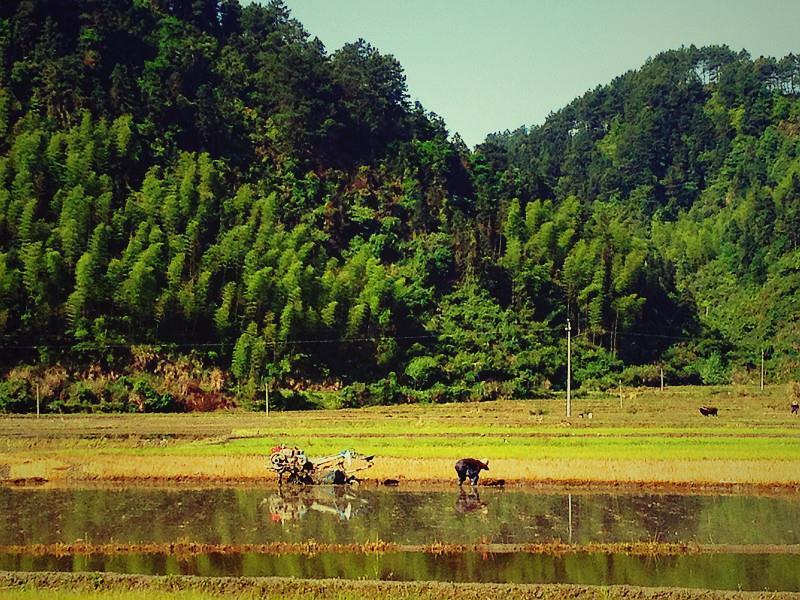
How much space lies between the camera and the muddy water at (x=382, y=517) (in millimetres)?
20891

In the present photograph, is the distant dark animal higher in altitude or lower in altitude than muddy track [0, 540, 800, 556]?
higher

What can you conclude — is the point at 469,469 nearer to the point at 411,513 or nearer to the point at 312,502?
the point at 411,513

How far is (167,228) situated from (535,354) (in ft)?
82.1

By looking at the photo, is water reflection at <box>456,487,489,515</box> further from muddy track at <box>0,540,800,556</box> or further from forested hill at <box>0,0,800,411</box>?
forested hill at <box>0,0,800,411</box>

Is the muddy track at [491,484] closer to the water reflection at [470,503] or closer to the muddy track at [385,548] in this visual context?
the water reflection at [470,503]

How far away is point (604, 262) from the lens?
7556cm

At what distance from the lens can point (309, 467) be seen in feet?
93.6

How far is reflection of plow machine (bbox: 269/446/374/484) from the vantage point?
2822 centimetres

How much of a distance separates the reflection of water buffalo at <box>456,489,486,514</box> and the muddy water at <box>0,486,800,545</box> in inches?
1.0

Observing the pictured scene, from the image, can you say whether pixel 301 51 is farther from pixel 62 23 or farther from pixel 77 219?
pixel 77 219

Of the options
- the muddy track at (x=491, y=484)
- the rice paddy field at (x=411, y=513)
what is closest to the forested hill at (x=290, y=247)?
the rice paddy field at (x=411, y=513)

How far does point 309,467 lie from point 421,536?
8146 mm

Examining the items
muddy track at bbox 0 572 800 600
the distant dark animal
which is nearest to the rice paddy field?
muddy track at bbox 0 572 800 600

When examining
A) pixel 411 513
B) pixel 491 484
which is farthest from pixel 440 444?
pixel 411 513
